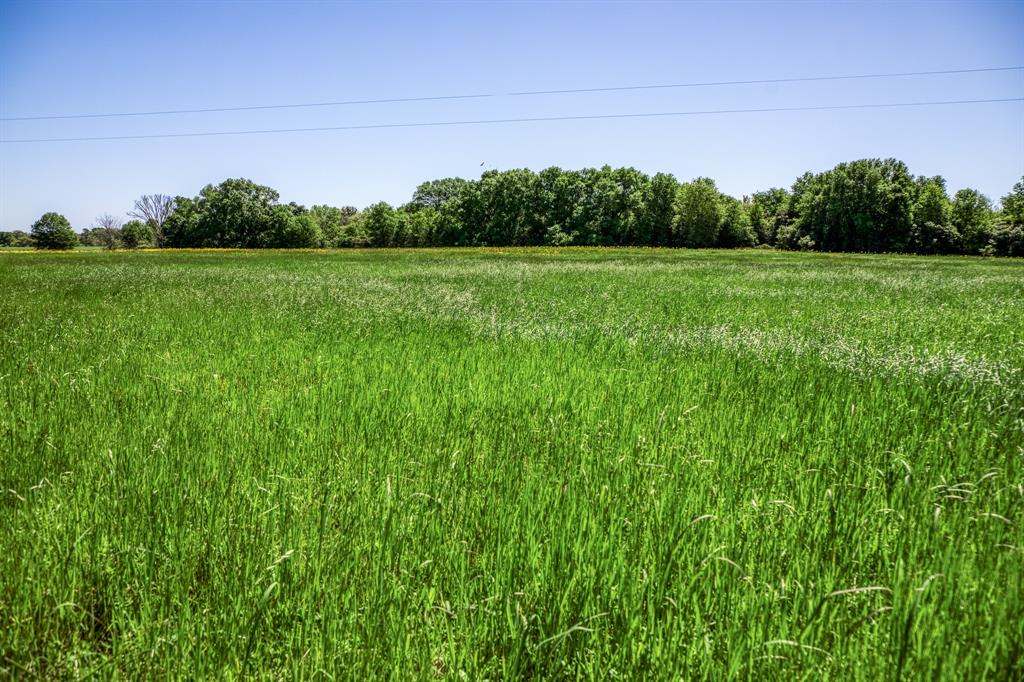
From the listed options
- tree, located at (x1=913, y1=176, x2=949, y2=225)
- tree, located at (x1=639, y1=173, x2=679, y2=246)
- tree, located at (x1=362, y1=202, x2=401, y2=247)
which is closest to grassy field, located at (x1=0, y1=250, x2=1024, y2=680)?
tree, located at (x1=639, y1=173, x2=679, y2=246)

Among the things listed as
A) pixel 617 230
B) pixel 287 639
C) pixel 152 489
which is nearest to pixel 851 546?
pixel 287 639

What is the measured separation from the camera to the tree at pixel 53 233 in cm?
11156

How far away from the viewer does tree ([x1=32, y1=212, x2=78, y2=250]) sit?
112 m

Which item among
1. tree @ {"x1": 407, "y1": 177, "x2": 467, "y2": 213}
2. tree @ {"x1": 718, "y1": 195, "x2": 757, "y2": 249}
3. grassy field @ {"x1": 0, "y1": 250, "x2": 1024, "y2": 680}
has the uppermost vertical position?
tree @ {"x1": 407, "y1": 177, "x2": 467, "y2": 213}

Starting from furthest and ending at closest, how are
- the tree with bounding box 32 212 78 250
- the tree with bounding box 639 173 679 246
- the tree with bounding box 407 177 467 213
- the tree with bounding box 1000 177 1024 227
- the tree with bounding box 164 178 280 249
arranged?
the tree with bounding box 407 177 467 213 < the tree with bounding box 32 212 78 250 < the tree with bounding box 164 178 280 249 < the tree with bounding box 639 173 679 246 < the tree with bounding box 1000 177 1024 227

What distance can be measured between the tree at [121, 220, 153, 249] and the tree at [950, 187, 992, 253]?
17360cm

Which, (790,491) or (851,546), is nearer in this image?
(851,546)

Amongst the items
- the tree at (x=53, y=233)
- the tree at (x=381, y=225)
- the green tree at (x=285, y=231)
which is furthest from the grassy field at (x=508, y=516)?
the tree at (x=53, y=233)

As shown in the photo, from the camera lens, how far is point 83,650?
6.84ft

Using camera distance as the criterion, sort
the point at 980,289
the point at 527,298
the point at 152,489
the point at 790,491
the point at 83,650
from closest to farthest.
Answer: the point at 83,650
the point at 152,489
the point at 790,491
the point at 527,298
the point at 980,289

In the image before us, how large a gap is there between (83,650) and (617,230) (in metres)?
104

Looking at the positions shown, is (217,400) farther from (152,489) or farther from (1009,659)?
(1009,659)

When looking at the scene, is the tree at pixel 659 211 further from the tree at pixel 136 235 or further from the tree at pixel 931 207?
the tree at pixel 136 235

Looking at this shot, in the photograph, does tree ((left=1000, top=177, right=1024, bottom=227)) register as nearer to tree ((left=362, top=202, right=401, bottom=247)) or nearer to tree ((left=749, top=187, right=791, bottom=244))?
tree ((left=749, top=187, right=791, bottom=244))
